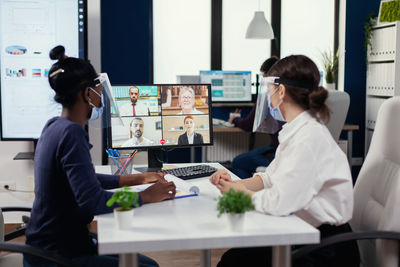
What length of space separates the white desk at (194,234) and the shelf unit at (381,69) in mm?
4017

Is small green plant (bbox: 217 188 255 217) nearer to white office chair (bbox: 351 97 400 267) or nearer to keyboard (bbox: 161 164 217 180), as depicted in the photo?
white office chair (bbox: 351 97 400 267)

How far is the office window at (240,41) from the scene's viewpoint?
6.04 metres

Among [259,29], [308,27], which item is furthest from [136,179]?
[308,27]

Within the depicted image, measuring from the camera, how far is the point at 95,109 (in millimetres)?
2082

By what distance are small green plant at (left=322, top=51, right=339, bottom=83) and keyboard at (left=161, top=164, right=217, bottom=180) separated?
3.55 metres

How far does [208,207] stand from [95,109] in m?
0.67

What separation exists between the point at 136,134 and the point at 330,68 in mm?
3690

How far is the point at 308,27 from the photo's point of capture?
621 cm

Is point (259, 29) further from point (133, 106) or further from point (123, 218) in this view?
point (123, 218)

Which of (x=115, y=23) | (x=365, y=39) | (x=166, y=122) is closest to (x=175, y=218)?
(x=166, y=122)

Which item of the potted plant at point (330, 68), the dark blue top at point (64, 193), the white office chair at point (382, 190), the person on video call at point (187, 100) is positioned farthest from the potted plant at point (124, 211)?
the potted plant at point (330, 68)

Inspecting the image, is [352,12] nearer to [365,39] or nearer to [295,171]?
[365,39]

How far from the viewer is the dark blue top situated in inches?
64.0

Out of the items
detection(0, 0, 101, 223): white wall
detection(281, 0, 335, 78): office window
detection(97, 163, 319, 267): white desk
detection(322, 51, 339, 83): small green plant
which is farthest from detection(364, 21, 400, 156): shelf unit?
detection(97, 163, 319, 267): white desk
